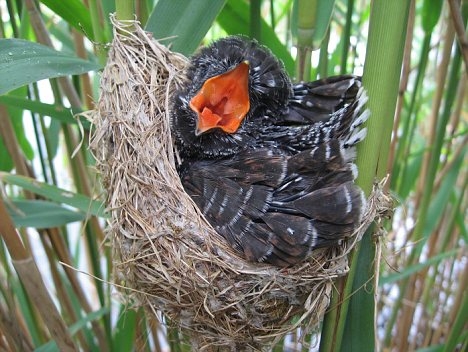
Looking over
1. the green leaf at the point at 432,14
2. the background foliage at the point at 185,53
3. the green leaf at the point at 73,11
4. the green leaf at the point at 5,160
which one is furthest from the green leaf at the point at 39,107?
the green leaf at the point at 432,14

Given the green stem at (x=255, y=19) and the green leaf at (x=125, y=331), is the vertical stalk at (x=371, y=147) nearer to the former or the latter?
the green stem at (x=255, y=19)

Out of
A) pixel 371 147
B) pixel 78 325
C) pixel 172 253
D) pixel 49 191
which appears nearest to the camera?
pixel 371 147

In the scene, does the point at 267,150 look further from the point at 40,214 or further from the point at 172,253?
the point at 40,214

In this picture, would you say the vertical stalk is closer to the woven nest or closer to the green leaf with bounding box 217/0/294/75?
the woven nest

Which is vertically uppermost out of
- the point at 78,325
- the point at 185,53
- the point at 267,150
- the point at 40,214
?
the point at 185,53

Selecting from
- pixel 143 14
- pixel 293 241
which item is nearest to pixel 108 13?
pixel 143 14

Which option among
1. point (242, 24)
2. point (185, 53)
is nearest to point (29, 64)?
point (185, 53)

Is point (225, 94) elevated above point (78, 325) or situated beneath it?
elevated above
